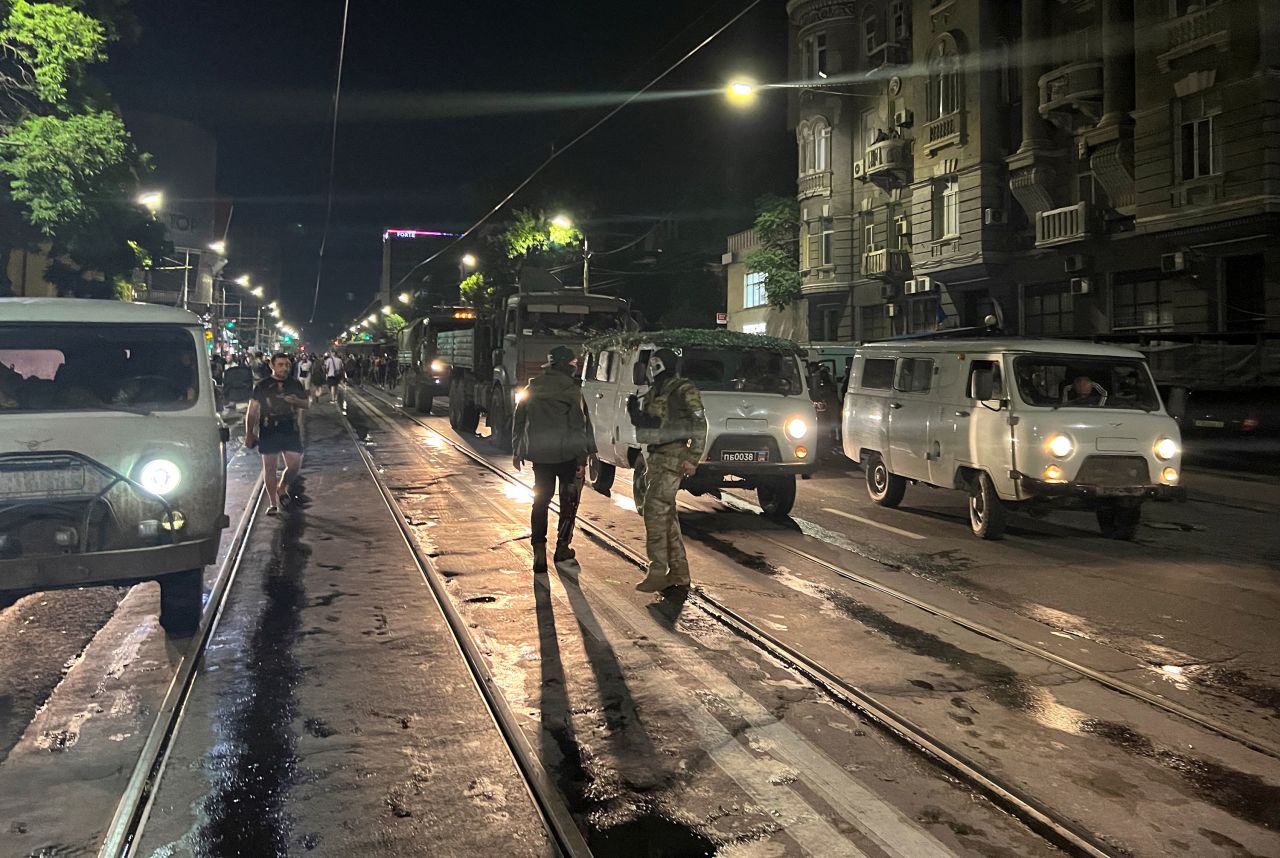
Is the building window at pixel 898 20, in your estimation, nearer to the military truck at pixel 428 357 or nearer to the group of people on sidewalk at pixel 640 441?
the military truck at pixel 428 357

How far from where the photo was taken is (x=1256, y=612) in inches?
290

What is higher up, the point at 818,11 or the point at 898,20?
the point at 818,11

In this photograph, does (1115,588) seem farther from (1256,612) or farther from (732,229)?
(732,229)

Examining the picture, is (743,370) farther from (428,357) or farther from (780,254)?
(780,254)

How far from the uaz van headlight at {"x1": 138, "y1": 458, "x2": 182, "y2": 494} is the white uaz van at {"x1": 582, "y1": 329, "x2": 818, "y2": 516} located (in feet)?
18.6

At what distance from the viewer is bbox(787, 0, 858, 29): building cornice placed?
3553 cm

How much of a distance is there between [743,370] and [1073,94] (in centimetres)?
1847

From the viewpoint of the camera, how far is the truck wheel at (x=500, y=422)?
20.2 meters

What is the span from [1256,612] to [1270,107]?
17.3 meters

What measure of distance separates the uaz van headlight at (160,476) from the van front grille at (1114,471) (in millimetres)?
7828

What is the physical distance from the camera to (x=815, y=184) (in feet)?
120

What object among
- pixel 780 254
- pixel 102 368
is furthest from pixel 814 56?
pixel 102 368

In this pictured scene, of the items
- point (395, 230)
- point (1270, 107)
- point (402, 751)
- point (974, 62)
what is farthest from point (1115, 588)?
point (395, 230)

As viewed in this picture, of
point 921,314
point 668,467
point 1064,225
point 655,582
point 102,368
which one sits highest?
point 1064,225
